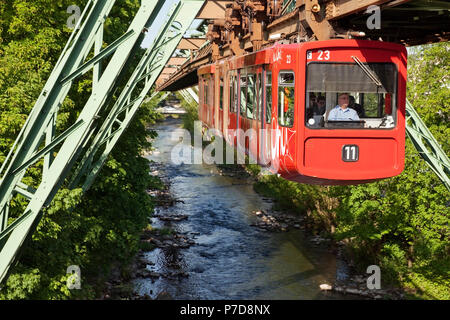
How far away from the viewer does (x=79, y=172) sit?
13742mm

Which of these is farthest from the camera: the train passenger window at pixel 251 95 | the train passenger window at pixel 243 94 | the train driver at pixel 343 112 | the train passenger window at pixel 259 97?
the train passenger window at pixel 243 94

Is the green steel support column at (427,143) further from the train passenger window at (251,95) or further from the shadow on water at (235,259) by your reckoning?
Answer: the shadow on water at (235,259)

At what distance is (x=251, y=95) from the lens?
1220 centimetres

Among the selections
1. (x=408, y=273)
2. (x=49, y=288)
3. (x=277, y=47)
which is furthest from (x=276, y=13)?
(x=408, y=273)

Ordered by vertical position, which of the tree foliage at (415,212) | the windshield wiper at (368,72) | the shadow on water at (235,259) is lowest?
the shadow on water at (235,259)

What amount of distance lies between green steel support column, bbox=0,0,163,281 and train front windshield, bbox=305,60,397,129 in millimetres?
3003

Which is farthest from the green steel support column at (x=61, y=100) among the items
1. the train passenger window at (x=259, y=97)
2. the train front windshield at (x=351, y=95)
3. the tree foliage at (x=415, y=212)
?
the tree foliage at (x=415, y=212)

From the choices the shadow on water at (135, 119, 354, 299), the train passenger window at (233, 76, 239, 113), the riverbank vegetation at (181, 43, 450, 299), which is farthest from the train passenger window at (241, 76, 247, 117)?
the riverbank vegetation at (181, 43, 450, 299)

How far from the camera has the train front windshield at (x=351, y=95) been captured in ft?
29.0

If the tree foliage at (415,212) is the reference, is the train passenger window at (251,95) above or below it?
above

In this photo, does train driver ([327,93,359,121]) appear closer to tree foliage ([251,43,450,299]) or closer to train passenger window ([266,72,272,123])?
train passenger window ([266,72,272,123])

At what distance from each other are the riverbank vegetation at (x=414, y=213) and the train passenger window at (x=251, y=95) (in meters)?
8.09

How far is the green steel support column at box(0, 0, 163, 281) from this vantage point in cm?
732

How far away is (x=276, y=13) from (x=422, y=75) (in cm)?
756
